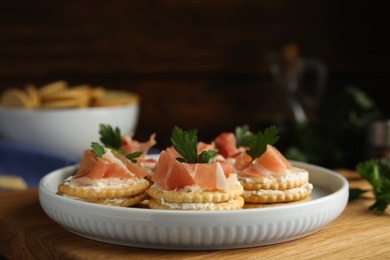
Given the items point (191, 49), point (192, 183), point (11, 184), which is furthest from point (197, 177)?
point (191, 49)

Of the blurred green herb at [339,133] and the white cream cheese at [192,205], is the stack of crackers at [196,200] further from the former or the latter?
the blurred green herb at [339,133]

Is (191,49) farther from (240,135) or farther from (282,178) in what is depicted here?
(282,178)

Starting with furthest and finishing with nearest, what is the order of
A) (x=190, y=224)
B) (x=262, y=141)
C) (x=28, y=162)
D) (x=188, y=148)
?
(x=28, y=162) < (x=262, y=141) < (x=188, y=148) < (x=190, y=224)

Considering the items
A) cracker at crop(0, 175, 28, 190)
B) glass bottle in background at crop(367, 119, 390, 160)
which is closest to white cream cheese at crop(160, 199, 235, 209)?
cracker at crop(0, 175, 28, 190)

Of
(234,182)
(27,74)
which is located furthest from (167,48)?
(234,182)

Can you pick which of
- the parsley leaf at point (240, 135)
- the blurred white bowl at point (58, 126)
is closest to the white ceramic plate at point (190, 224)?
the parsley leaf at point (240, 135)

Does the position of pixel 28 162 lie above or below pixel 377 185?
below

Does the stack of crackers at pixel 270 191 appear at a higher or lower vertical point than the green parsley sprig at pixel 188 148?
lower
